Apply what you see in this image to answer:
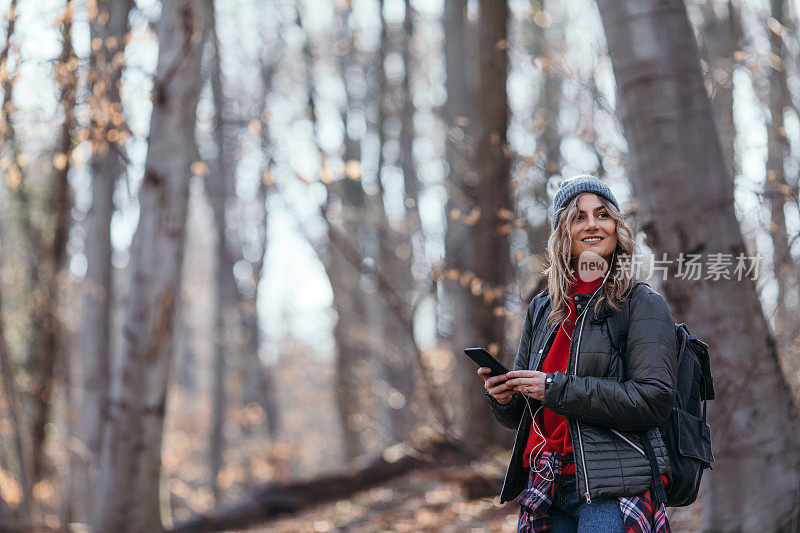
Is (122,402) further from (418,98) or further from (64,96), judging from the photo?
(418,98)

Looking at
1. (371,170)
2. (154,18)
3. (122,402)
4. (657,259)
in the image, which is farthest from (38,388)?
(371,170)

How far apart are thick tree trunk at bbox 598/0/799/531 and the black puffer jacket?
6.40 feet

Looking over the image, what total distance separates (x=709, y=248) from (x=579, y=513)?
2332mm

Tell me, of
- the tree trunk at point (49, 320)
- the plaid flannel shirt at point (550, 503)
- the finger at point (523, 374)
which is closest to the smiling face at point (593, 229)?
the finger at point (523, 374)

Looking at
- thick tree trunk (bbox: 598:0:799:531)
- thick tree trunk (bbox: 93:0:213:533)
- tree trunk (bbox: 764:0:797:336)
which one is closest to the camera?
thick tree trunk (bbox: 598:0:799:531)

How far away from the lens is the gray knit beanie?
111 inches

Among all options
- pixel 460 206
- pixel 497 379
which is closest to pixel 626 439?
pixel 497 379

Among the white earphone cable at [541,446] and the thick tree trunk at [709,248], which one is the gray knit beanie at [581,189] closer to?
the white earphone cable at [541,446]

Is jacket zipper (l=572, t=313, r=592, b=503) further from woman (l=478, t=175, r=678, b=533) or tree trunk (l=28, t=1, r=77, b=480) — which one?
tree trunk (l=28, t=1, r=77, b=480)

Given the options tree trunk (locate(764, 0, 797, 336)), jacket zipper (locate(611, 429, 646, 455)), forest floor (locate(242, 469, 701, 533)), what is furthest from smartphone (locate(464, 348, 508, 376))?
forest floor (locate(242, 469, 701, 533))

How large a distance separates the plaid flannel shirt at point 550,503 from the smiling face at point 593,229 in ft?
2.34

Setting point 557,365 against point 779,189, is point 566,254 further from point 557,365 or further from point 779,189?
point 779,189

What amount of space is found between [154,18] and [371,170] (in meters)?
11.2

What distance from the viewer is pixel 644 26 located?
4582 mm
